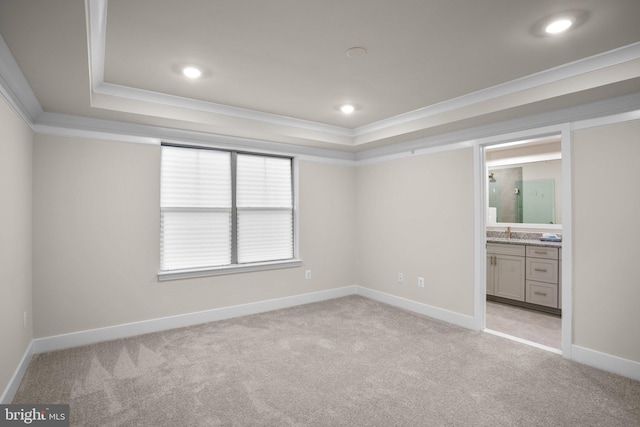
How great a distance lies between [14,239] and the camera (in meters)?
2.60

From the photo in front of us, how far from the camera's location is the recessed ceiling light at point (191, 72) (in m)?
2.72

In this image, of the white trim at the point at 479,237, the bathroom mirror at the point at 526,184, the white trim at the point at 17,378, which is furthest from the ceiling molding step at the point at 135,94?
the bathroom mirror at the point at 526,184

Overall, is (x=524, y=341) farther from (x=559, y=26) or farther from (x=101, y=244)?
(x=101, y=244)

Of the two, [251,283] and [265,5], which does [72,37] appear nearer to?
[265,5]

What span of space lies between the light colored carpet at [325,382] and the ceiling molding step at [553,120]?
212cm

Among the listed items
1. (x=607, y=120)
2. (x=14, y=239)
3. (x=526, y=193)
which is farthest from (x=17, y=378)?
A: (x=526, y=193)

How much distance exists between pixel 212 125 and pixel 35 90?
1.46 meters

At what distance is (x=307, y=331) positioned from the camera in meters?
3.79

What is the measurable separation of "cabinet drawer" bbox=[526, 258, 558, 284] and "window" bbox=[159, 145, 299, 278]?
3.18 m

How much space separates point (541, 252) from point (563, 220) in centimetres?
165

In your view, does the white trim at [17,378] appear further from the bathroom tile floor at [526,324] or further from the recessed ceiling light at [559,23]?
the bathroom tile floor at [526,324]

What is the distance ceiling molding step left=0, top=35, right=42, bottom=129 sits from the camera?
6.81 feet

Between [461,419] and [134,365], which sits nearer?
[461,419]

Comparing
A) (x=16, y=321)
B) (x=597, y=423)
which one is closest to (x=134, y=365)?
(x=16, y=321)
